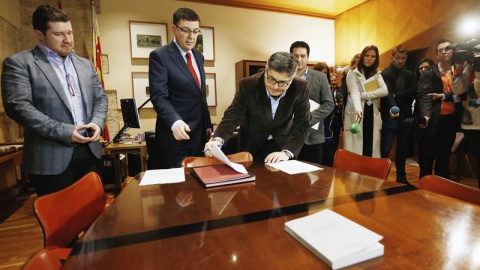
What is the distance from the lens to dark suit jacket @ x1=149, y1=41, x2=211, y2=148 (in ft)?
6.22

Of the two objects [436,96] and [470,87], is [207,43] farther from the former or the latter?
[470,87]

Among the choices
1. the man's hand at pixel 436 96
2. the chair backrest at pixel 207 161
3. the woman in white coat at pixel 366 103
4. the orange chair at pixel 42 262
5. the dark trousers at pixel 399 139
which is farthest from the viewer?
the dark trousers at pixel 399 139

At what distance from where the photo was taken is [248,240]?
712 millimetres

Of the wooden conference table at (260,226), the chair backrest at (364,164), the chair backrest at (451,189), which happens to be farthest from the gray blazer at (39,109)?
the chair backrest at (451,189)

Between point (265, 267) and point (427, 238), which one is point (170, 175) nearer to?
point (265, 267)

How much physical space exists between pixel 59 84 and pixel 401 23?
16.1ft

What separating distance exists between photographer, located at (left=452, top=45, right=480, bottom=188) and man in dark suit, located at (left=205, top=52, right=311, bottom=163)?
4.58 feet

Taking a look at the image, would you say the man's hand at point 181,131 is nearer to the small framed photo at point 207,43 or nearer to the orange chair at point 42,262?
the orange chair at point 42,262

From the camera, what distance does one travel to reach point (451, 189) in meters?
1.08

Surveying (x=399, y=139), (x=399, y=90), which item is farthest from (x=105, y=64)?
(x=399, y=139)

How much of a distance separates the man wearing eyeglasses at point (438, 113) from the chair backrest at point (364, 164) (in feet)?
5.16

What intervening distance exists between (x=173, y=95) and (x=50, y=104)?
735 mm

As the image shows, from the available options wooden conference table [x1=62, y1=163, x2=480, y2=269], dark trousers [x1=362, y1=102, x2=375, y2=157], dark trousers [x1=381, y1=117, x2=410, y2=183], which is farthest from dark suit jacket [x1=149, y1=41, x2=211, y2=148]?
dark trousers [x1=381, y1=117, x2=410, y2=183]

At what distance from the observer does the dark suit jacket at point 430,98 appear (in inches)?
108
